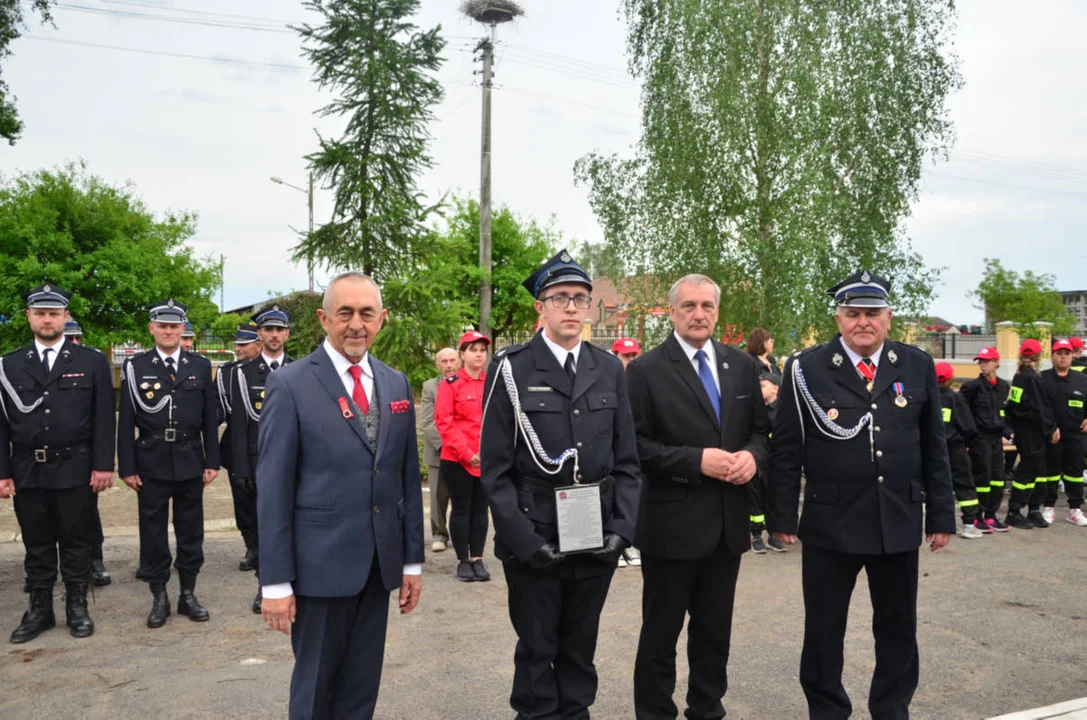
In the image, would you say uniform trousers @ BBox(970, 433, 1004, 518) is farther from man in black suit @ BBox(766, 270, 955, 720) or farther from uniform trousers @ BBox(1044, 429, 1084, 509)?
man in black suit @ BBox(766, 270, 955, 720)

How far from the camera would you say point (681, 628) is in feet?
13.5

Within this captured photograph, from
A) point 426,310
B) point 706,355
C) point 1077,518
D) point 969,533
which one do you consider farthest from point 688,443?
point 426,310

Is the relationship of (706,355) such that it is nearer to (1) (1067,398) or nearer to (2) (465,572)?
(2) (465,572)

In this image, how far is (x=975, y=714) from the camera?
4484mm

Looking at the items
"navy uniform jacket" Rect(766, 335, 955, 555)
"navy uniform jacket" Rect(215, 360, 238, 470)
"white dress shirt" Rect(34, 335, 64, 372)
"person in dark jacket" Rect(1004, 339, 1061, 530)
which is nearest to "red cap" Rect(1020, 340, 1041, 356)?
"person in dark jacket" Rect(1004, 339, 1061, 530)

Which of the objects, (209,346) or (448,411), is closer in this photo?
(448,411)

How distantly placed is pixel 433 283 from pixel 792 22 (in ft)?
35.7

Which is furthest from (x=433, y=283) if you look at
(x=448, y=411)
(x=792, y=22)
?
(x=792, y=22)

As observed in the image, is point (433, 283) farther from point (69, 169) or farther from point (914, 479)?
point (69, 169)

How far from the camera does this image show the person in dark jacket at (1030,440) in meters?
9.86

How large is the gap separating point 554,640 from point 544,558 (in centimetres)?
42

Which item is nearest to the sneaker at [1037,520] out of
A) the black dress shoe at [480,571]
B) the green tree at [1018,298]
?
the black dress shoe at [480,571]

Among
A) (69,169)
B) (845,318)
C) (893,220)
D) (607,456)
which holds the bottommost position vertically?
(607,456)

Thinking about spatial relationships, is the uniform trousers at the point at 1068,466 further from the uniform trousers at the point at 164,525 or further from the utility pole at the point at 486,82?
the utility pole at the point at 486,82
